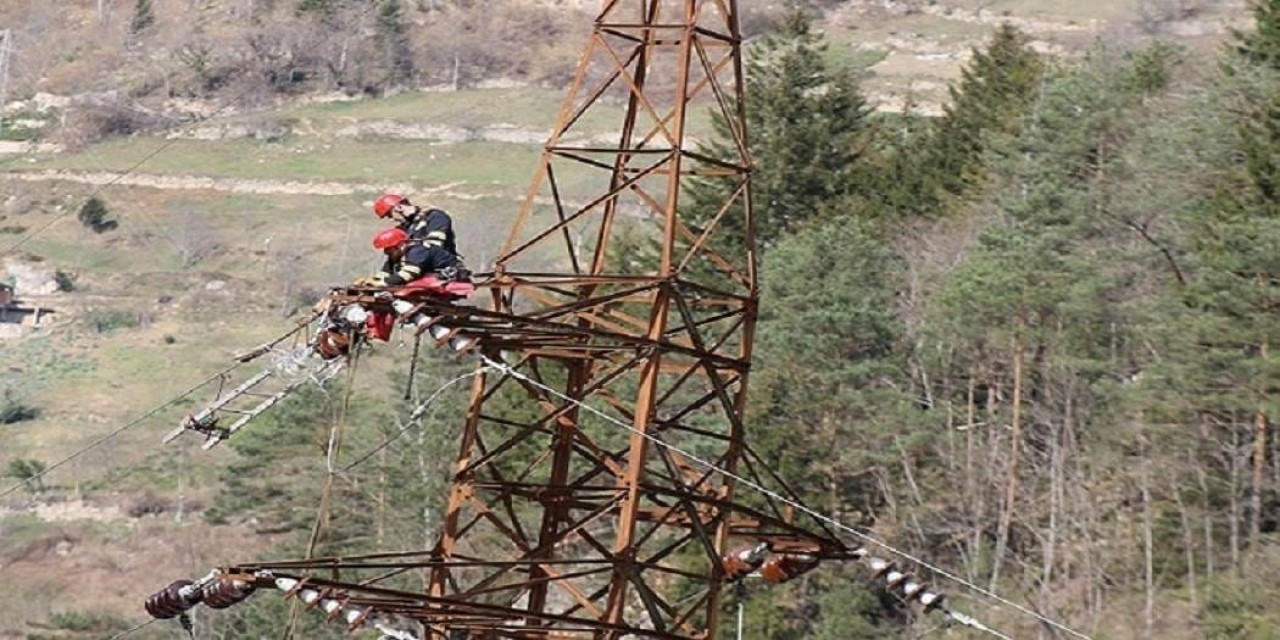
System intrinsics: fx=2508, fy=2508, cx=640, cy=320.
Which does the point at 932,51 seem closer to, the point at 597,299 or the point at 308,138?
the point at 308,138

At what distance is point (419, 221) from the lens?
24.3 m

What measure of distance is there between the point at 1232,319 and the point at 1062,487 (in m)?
9.13

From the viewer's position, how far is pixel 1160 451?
5319 cm

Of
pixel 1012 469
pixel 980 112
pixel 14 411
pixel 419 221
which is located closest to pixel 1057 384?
pixel 1012 469

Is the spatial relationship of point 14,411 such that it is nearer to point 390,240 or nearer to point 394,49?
point 394,49

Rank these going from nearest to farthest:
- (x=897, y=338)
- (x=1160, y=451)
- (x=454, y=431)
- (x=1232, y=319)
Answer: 1. (x=1232, y=319)
2. (x=1160, y=451)
3. (x=897, y=338)
4. (x=454, y=431)

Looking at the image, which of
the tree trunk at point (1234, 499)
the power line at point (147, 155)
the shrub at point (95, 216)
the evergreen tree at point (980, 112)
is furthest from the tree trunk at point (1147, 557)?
the shrub at point (95, 216)

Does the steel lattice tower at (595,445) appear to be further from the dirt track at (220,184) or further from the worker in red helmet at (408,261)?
the dirt track at (220,184)

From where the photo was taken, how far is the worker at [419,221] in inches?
951

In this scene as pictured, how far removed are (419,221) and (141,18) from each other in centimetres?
16585

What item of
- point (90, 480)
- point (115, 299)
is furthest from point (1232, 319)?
point (115, 299)

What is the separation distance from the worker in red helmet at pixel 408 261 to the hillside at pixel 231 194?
3189 centimetres

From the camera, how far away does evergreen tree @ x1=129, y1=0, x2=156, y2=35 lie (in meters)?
185

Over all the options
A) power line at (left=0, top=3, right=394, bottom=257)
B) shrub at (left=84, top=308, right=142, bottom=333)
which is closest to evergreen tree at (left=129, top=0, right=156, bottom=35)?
power line at (left=0, top=3, right=394, bottom=257)
